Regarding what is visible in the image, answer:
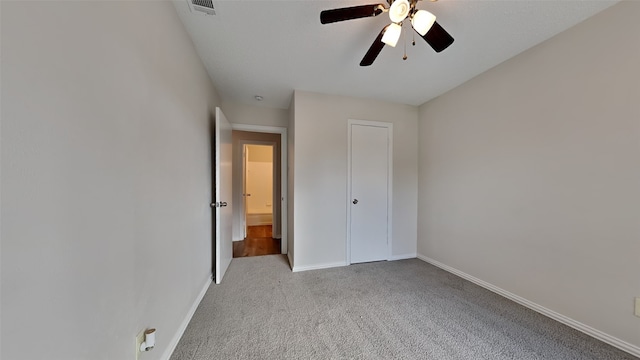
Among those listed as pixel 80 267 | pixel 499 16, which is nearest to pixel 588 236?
pixel 499 16

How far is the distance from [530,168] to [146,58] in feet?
9.81

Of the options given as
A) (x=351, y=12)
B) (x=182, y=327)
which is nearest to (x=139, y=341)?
(x=182, y=327)

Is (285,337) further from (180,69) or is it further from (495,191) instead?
(495,191)

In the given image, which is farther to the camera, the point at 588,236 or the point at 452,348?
the point at 588,236

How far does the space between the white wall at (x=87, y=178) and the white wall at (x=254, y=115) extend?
5.67 ft

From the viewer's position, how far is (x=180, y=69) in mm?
1583

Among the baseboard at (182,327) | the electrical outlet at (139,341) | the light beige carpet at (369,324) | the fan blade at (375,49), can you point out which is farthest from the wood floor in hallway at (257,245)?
the fan blade at (375,49)

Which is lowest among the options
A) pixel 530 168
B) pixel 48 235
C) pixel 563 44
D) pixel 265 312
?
pixel 265 312

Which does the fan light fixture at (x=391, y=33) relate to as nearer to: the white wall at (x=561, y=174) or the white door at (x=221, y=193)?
the white wall at (x=561, y=174)

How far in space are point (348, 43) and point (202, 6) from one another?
1118 mm

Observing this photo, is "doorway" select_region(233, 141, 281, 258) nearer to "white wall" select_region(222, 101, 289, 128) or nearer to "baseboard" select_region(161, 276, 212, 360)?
"white wall" select_region(222, 101, 289, 128)

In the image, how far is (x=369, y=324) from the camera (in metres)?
1.71

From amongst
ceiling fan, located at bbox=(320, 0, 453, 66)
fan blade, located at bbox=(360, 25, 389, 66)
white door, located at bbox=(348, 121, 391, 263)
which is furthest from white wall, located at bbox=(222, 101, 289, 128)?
ceiling fan, located at bbox=(320, 0, 453, 66)

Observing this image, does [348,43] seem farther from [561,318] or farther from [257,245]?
[257,245]
